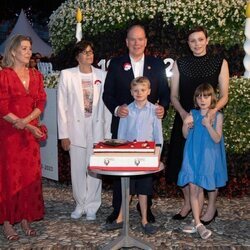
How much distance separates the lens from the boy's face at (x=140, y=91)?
5355 mm

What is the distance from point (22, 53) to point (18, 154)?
103 centimetres

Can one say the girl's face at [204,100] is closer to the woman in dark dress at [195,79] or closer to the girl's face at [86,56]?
the woman in dark dress at [195,79]

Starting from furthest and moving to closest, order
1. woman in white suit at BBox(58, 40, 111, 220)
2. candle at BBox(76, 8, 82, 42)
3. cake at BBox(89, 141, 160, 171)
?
1. candle at BBox(76, 8, 82, 42)
2. woman in white suit at BBox(58, 40, 111, 220)
3. cake at BBox(89, 141, 160, 171)

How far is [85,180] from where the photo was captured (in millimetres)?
6203

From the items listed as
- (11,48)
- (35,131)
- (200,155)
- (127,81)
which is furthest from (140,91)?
(11,48)

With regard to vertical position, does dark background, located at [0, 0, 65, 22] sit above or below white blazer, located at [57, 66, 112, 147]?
above

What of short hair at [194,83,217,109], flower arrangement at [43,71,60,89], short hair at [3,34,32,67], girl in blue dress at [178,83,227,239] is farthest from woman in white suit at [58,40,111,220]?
flower arrangement at [43,71,60,89]

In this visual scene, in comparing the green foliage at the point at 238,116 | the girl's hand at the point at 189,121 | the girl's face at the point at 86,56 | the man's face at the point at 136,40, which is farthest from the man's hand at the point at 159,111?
the green foliage at the point at 238,116

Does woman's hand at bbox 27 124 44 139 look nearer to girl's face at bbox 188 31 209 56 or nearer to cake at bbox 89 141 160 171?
cake at bbox 89 141 160 171

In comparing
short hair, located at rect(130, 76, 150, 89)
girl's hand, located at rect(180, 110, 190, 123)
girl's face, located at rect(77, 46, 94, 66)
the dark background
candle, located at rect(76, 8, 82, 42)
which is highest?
the dark background

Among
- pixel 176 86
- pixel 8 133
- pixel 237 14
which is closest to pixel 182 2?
pixel 237 14

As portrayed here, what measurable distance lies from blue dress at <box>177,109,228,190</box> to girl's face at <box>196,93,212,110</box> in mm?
134

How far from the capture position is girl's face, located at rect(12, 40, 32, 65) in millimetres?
5367

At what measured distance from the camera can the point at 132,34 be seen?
18.3 ft
